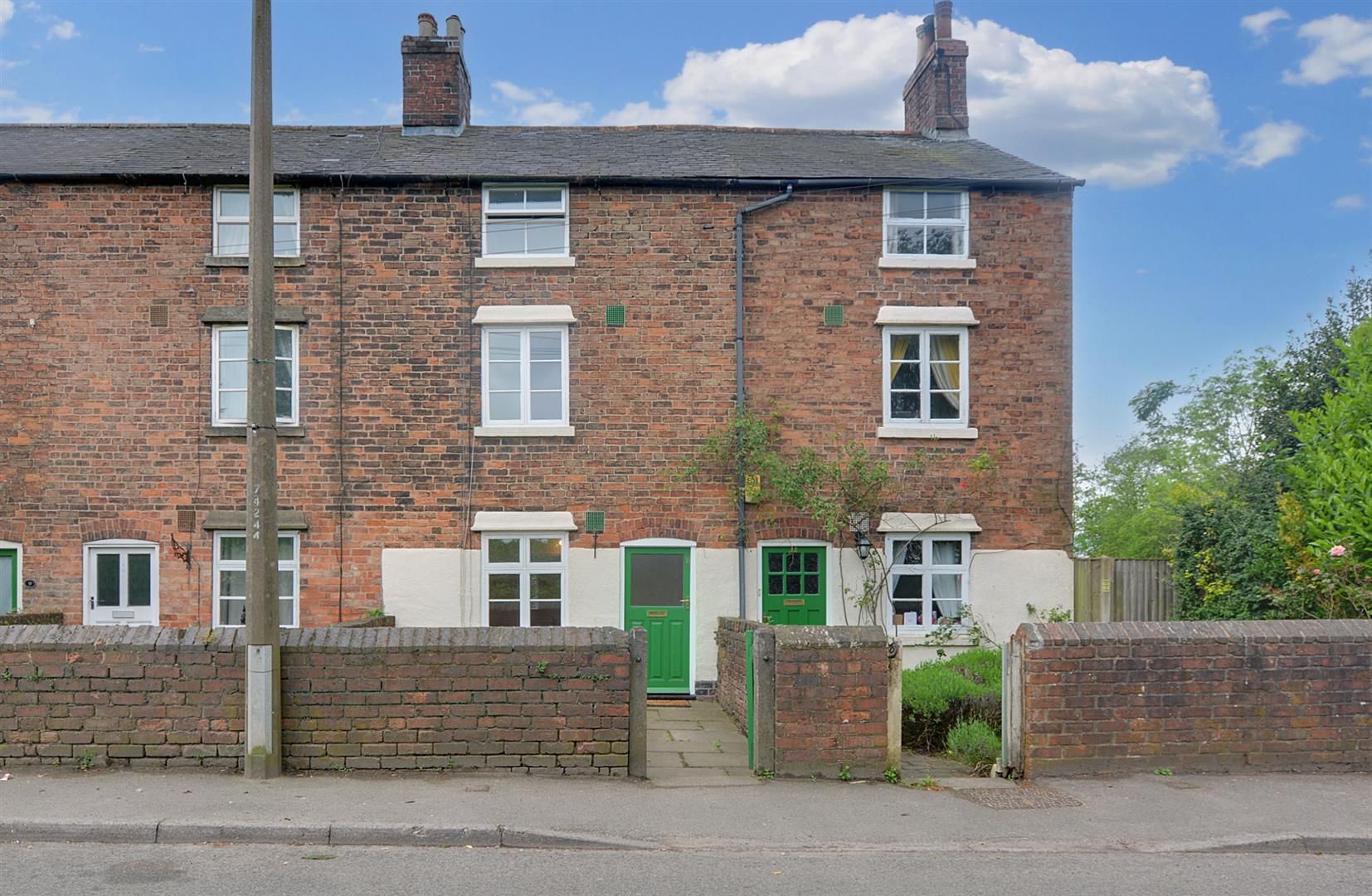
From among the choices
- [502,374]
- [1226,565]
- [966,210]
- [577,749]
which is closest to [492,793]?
[577,749]

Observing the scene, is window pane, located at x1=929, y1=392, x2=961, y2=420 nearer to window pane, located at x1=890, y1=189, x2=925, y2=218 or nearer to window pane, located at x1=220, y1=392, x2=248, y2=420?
window pane, located at x1=890, y1=189, x2=925, y2=218

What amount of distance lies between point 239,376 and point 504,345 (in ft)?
12.0

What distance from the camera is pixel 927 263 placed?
15.6 meters

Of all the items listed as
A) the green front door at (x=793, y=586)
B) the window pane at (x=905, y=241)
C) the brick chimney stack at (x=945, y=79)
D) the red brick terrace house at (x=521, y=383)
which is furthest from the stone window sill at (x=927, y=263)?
the green front door at (x=793, y=586)

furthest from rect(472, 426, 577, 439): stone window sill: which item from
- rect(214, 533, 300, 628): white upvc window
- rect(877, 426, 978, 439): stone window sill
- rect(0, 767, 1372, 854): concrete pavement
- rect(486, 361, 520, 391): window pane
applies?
rect(0, 767, 1372, 854): concrete pavement

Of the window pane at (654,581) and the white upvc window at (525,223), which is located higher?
the white upvc window at (525,223)

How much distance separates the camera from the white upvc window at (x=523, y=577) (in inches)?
596

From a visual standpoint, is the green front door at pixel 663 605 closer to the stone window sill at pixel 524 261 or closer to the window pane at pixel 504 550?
the window pane at pixel 504 550

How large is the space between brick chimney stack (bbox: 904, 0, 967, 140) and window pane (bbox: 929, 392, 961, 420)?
16.0 ft

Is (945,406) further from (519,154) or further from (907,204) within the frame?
(519,154)

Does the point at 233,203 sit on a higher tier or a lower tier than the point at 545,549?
higher

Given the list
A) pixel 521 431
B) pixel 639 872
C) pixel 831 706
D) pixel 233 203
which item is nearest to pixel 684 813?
pixel 639 872

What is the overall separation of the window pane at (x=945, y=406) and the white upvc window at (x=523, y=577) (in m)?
5.51

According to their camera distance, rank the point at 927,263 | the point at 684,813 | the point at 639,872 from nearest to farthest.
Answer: the point at 639,872, the point at 684,813, the point at 927,263
